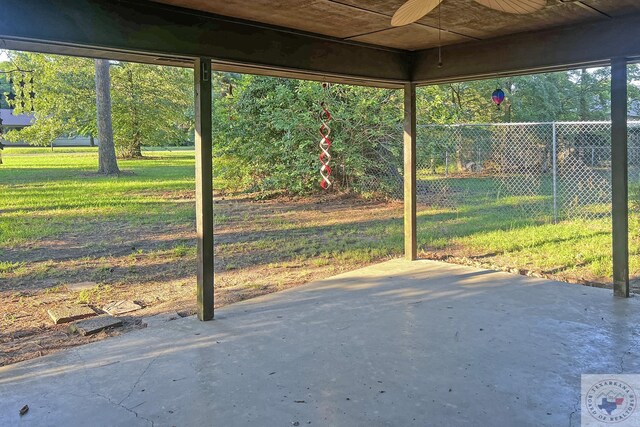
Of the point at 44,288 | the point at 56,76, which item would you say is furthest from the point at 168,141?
the point at 44,288

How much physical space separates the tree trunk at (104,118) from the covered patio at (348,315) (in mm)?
8955

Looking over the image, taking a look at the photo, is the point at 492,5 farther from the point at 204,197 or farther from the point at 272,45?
the point at 204,197

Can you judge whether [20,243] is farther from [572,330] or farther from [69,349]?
[572,330]

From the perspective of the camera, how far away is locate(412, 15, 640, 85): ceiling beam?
390cm

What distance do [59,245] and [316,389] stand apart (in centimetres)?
479

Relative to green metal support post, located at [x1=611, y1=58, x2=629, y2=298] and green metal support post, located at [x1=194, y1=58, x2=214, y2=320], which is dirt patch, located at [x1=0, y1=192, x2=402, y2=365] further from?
green metal support post, located at [x1=611, y1=58, x2=629, y2=298]

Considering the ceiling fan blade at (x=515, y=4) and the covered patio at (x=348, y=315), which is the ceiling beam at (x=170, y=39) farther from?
the ceiling fan blade at (x=515, y=4)

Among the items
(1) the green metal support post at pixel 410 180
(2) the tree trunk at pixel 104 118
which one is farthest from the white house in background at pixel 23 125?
(1) the green metal support post at pixel 410 180

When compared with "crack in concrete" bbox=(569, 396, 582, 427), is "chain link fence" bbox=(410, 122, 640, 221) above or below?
above

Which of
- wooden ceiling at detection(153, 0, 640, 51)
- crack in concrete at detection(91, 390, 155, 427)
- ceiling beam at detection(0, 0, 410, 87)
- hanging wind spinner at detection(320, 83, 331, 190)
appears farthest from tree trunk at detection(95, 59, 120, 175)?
crack in concrete at detection(91, 390, 155, 427)

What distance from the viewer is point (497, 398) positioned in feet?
8.25

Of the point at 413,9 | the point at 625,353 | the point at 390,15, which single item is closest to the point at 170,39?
the point at 390,15

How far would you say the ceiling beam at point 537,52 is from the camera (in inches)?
154

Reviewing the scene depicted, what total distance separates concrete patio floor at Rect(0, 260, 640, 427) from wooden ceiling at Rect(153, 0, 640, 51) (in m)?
2.13
